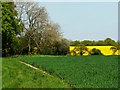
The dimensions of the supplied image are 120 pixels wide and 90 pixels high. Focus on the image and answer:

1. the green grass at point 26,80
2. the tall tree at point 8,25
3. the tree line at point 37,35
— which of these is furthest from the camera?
the tree line at point 37,35

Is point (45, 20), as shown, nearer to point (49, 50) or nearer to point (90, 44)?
point (49, 50)

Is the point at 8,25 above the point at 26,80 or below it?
above

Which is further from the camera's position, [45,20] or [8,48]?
[45,20]

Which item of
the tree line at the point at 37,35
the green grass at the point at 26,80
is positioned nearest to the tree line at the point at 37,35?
the tree line at the point at 37,35

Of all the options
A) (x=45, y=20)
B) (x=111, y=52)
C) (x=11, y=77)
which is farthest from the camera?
(x=111, y=52)

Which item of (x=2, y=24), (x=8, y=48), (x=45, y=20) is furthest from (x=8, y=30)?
(x=45, y=20)

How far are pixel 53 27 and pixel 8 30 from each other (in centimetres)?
1912

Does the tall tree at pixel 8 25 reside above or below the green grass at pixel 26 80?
above

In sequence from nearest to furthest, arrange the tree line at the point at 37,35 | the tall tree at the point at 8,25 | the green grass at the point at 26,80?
the green grass at the point at 26,80, the tall tree at the point at 8,25, the tree line at the point at 37,35

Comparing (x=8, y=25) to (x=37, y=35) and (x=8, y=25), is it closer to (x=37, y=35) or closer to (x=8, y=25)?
(x=8, y=25)

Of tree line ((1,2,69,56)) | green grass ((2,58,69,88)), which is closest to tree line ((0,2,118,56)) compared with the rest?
tree line ((1,2,69,56))

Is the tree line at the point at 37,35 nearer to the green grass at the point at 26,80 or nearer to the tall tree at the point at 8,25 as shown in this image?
the tall tree at the point at 8,25

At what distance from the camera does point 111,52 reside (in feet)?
238

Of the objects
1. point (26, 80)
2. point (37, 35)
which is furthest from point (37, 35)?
point (26, 80)
